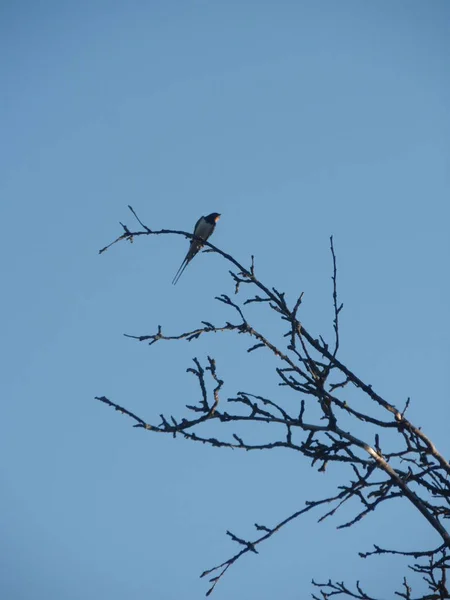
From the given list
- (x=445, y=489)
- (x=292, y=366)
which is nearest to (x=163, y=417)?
(x=292, y=366)

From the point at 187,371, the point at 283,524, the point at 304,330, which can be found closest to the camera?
the point at 283,524

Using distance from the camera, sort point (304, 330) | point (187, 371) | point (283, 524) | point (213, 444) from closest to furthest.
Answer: point (283, 524)
point (213, 444)
point (187, 371)
point (304, 330)

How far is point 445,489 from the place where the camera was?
299 centimetres

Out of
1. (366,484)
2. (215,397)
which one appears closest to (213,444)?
(215,397)

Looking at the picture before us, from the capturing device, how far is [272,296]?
3.05 m

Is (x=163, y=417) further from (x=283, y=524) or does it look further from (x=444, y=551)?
(x=444, y=551)

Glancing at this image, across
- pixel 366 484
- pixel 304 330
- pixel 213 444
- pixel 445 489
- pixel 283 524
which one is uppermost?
pixel 304 330

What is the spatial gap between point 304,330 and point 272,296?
0.23 metres

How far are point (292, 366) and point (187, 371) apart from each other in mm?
481

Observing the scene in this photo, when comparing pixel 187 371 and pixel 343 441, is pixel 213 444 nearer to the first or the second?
pixel 187 371

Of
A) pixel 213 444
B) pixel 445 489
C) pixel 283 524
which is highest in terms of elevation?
pixel 445 489

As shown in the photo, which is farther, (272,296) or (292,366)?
(272,296)

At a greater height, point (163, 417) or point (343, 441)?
point (343, 441)

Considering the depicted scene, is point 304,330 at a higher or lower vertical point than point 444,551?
higher
